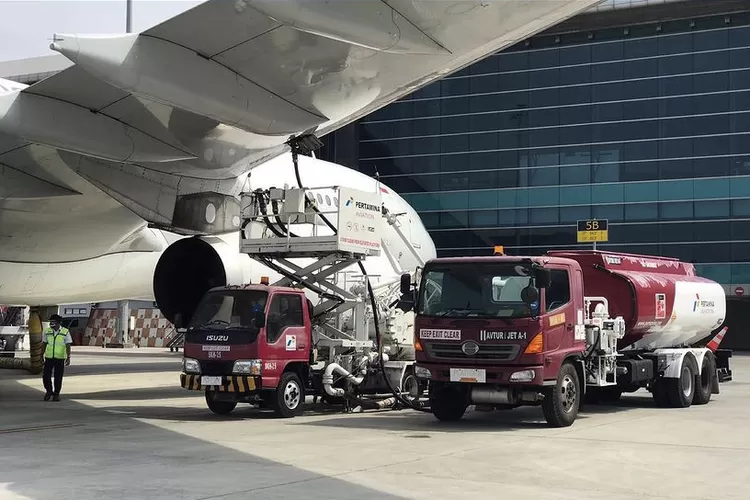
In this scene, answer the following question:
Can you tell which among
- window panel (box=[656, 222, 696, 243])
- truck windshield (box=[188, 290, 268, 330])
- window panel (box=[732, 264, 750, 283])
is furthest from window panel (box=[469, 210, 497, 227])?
truck windshield (box=[188, 290, 268, 330])

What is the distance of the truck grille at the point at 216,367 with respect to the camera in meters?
13.8

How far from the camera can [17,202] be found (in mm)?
13289

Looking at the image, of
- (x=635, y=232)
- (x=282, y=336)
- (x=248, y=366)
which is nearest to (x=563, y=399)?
(x=282, y=336)

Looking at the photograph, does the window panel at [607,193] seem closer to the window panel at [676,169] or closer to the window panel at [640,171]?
the window panel at [640,171]

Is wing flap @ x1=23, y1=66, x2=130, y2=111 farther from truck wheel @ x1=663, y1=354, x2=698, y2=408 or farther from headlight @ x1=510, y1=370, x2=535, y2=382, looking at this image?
truck wheel @ x1=663, y1=354, x2=698, y2=408

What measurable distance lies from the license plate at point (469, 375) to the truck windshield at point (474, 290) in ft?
2.55

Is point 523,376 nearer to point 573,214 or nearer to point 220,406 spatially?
point 220,406

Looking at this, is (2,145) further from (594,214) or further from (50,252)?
(594,214)

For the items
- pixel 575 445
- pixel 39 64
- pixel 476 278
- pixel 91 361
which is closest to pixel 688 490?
pixel 575 445

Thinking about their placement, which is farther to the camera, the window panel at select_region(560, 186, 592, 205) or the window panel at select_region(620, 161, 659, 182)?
the window panel at select_region(560, 186, 592, 205)

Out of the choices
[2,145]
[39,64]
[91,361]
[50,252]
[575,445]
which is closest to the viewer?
[575,445]

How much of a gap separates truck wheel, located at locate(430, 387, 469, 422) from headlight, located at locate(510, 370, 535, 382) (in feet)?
4.73

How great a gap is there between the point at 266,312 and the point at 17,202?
3.99 m

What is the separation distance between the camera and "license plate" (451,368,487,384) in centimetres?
1261
